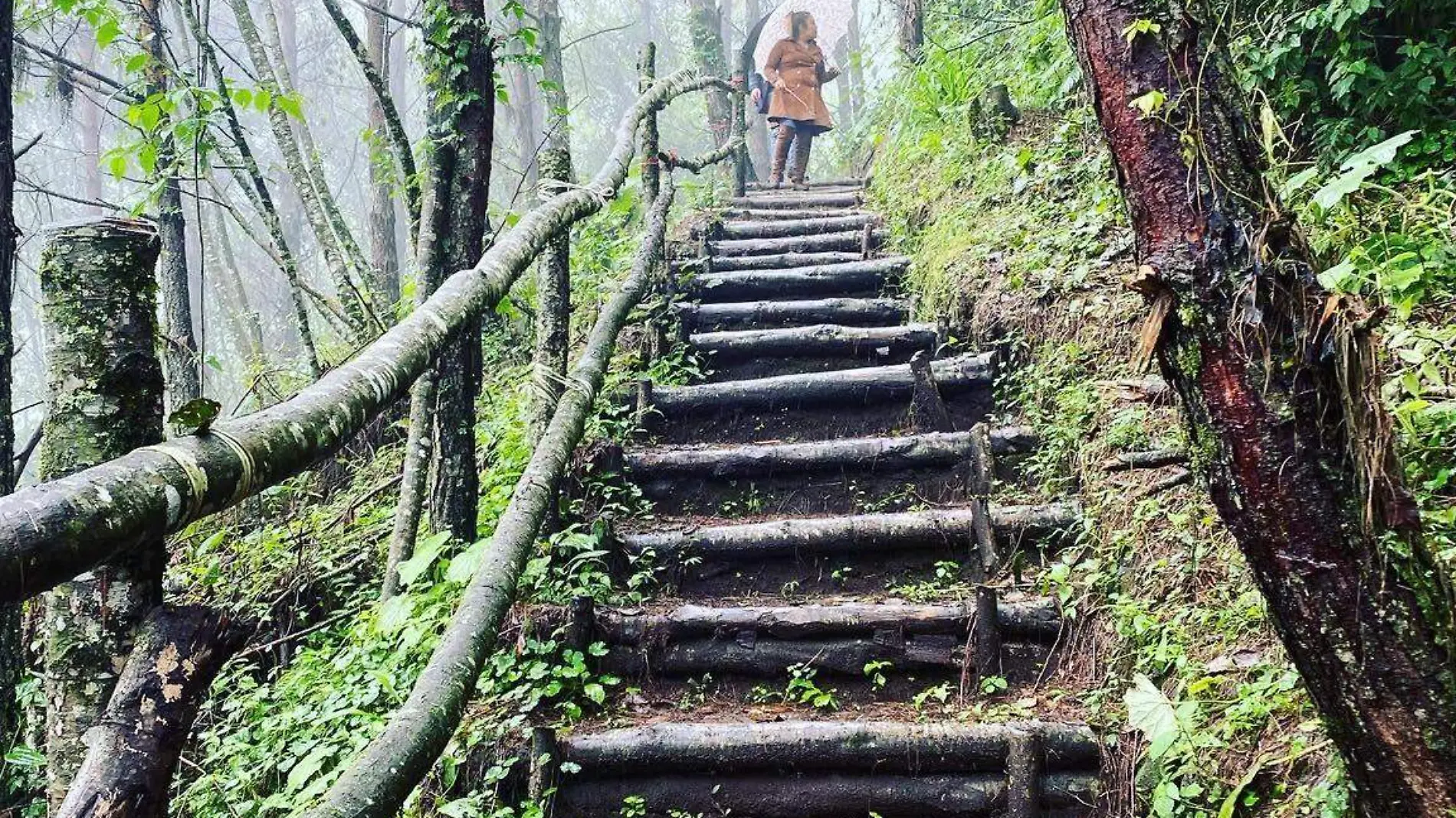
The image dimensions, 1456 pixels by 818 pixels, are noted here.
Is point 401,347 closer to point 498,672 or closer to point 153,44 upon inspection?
point 498,672

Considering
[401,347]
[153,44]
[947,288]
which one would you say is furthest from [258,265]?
[401,347]

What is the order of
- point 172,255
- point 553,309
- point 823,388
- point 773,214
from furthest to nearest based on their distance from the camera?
point 773,214 → point 172,255 → point 823,388 → point 553,309

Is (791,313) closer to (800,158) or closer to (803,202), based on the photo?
(803,202)

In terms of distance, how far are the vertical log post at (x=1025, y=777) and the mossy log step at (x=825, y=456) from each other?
161 centimetres

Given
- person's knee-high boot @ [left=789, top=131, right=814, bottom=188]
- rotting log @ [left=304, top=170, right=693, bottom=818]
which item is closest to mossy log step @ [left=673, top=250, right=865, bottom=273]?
rotting log @ [left=304, top=170, right=693, bottom=818]

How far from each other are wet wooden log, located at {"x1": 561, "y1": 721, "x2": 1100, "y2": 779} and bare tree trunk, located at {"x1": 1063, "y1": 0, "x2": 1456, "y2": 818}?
1.25 m

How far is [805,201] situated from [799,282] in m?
3.23

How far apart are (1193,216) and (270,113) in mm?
5530

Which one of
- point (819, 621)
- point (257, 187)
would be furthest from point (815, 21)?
point (819, 621)

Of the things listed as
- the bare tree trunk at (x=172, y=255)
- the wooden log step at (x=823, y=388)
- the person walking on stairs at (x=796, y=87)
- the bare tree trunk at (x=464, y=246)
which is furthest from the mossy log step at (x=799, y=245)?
the person walking on stairs at (x=796, y=87)

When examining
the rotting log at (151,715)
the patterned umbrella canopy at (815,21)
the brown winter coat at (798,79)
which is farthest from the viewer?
the patterned umbrella canopy at (815,21)

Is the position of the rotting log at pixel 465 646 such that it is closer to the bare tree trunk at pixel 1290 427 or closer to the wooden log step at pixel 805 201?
the bare tree trunk at pixel 1290 427

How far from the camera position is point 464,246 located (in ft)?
12.5

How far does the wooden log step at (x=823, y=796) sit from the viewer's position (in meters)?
2.88
